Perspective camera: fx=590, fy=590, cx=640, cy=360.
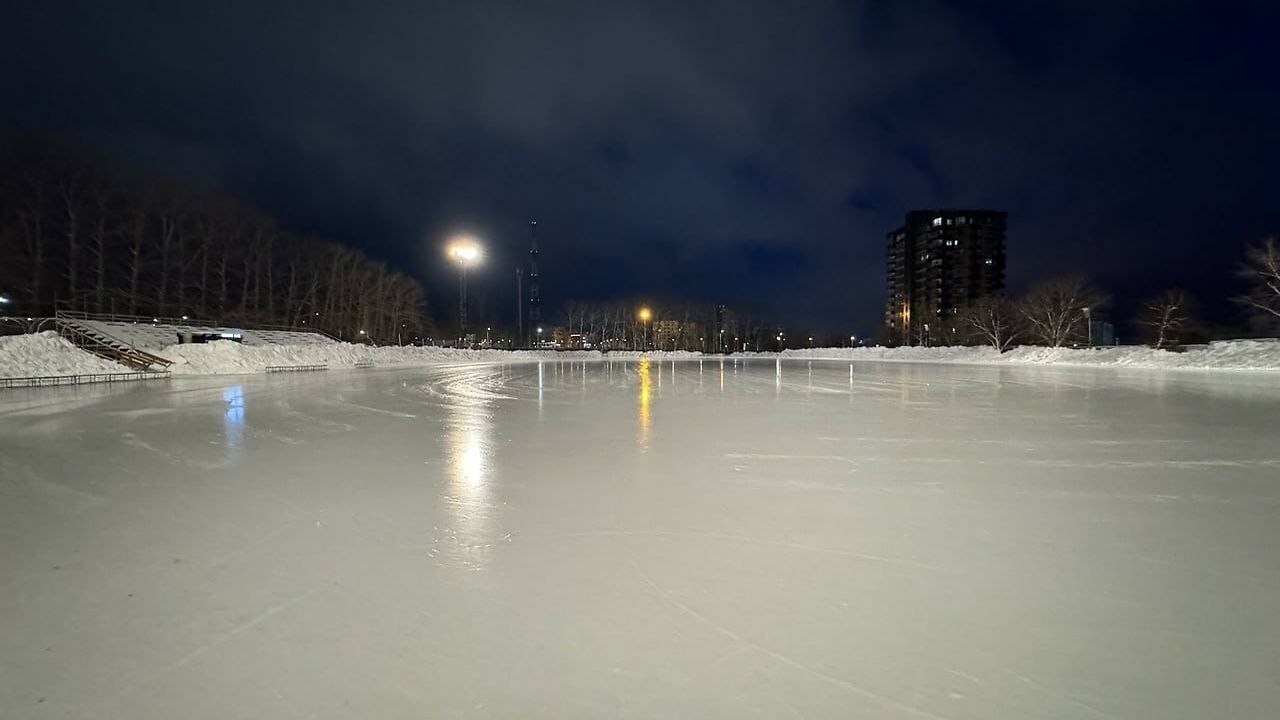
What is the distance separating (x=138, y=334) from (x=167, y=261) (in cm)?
1325

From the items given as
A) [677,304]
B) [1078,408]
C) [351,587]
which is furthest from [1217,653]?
[677,304]

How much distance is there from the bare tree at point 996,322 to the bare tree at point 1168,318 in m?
11.0

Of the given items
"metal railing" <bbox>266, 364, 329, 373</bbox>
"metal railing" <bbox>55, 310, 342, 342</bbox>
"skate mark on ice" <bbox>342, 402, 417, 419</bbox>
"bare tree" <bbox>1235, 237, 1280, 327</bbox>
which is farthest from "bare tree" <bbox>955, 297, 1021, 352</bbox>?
"metal railing" <bbox>55, 310, 342, 342</bbox>

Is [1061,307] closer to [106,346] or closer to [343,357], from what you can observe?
[343,357]

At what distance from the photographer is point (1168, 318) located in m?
42.6

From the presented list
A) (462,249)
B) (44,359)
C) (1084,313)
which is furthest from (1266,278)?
(44,359)

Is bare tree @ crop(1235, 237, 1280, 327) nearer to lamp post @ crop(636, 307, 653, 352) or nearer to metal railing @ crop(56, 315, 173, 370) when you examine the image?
metal railing @ crop(56, 315, 173, 370)

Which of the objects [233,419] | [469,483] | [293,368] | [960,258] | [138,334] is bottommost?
[469,483]

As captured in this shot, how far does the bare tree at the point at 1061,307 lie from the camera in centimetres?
5009

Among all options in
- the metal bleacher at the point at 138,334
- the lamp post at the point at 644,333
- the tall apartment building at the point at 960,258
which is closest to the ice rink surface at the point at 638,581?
the metal bleacher at the point at 138,334

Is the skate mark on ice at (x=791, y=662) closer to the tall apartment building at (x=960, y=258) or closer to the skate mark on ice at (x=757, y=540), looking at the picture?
the skate mark on ice at (x=757, y=540)

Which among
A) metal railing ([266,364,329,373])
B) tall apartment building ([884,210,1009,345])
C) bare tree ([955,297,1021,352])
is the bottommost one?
metal railing ([266,364,329,373])

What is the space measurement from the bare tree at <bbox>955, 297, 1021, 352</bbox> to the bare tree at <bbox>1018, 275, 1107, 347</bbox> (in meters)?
3.20

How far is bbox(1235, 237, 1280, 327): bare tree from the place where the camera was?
33625mm
